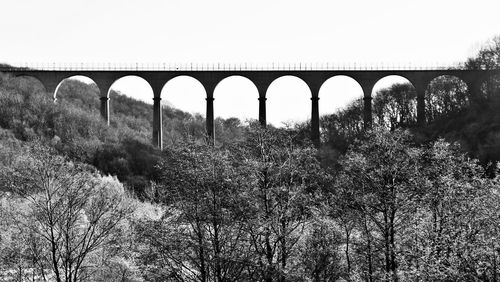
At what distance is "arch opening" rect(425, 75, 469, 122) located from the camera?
220ft

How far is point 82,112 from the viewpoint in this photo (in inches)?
2426

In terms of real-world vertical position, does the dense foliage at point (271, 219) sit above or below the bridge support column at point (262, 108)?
below

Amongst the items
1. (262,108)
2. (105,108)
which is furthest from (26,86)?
(262,108)

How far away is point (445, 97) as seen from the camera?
229ft

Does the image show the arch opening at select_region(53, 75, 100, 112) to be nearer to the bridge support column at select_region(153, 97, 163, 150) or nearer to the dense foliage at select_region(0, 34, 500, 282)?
the bridge support column at select_region(153, 97, 163, 150)

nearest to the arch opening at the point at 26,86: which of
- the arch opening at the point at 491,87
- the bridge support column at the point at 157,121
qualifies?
the bridge support column at the point at 157,121

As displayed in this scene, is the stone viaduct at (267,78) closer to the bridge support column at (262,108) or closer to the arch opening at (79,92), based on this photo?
the bridge support column at (262,108)

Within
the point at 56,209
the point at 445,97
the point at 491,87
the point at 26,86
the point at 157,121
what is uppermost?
the point at 26,86

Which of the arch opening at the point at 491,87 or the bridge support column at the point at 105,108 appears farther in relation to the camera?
the arch opening at the point at 491,87

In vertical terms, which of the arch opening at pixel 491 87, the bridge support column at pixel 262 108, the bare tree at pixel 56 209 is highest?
the arch opening at pixel 491 87

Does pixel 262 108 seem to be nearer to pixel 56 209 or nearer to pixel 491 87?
pixel 491 87

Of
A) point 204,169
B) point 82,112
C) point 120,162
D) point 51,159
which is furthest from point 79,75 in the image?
point 204,169

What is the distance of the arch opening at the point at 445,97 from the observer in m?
67.1

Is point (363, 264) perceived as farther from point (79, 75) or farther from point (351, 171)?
point (79, 75)
